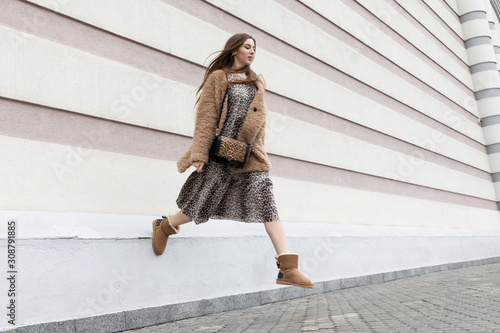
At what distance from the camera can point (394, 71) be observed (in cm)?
927

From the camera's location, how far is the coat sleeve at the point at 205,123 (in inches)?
149

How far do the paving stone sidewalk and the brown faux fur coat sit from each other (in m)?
1.15

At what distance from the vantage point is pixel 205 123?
3852 millimetres

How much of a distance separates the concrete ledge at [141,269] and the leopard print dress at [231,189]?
472mm

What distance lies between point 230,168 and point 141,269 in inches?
40.8

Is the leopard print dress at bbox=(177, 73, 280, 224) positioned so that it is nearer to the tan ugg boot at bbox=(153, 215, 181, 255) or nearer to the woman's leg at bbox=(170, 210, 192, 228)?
the woman's leg at bbox=(170, 210, 192, 228)

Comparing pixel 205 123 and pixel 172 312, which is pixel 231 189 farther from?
pixel 172 312

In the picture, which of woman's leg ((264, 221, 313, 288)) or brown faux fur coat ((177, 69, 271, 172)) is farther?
brown faux fur coat ((177, 69, 271, 172))

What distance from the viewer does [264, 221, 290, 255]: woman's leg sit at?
3738 millimetres

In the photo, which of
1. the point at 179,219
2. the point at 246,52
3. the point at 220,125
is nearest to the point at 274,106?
the point at 246,52

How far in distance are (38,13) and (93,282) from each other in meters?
2.08

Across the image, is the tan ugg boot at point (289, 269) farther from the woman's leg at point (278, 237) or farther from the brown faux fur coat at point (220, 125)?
the brown faux fur coat at point (220, 125)

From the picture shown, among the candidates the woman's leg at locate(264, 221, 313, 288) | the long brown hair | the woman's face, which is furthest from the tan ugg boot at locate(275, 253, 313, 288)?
the woman's face

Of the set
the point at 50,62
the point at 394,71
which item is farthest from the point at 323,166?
the point at 50,62
